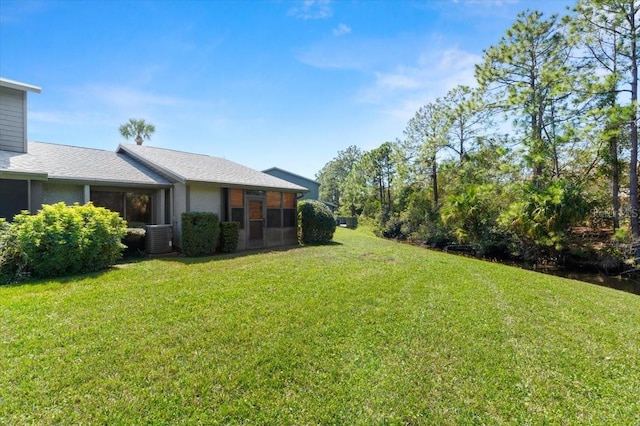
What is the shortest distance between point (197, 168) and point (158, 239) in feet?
11.4

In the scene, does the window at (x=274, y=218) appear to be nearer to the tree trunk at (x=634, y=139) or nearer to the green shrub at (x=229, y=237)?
the green shrub at (x=229, y=237)

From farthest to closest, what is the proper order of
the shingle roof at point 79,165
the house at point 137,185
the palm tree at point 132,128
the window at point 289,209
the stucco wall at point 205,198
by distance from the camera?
the palm tree at point 132,128, the window at point 289,209, the stucco wall at point 205,198, the shingle roof at point 79,165, the house at point 137,185

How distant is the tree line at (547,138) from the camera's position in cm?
1224

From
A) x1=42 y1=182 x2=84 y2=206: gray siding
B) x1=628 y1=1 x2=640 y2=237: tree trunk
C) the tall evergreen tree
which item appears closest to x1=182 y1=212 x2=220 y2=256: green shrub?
x1=42 y1=182 x2=84 y2=206: gray siding

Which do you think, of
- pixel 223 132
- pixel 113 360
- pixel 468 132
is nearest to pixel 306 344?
pixel 113 360

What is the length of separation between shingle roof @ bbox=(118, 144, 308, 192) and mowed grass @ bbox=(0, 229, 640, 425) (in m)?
5.05

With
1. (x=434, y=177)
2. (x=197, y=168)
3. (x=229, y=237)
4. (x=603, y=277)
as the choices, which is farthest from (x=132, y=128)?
(x=603, y=277)

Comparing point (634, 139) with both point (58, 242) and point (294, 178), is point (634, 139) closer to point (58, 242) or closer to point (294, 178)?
point (58, 242)

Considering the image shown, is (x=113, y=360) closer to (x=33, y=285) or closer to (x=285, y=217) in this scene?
(x=33, y=285)

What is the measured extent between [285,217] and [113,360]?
408 inches

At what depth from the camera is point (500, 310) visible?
5699mm

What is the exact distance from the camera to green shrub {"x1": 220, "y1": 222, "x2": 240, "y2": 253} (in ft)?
35.6

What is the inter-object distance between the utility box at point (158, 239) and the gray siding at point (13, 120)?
217 inches

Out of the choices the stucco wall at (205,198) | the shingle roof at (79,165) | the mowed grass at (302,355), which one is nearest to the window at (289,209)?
the stucco wall at (205,198)
